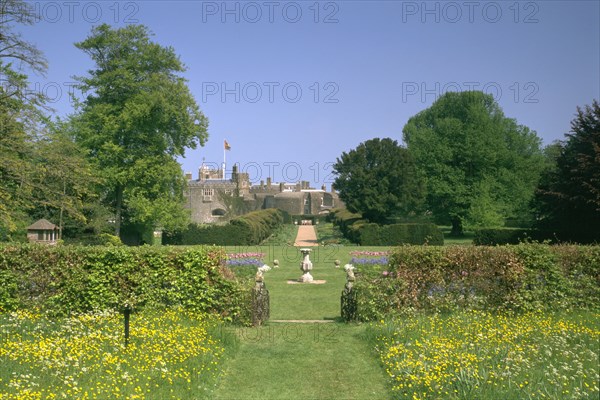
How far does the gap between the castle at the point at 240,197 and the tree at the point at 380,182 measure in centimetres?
1629

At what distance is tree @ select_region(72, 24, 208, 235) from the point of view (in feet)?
93.8

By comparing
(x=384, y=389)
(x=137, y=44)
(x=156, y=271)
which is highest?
(x=137, y=44)

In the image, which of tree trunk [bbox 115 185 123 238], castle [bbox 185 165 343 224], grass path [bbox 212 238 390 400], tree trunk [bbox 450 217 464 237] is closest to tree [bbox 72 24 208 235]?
tree trunk [bbox 115 185 123 238]

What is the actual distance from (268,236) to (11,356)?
38.5 m

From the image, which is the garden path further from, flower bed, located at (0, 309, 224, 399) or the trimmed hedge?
flower bed, located at (0, 309, 224, 399)

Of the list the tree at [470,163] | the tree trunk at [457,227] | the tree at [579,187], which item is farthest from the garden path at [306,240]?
the tree at [579,187]

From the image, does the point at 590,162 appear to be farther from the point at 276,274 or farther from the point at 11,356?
the point at 11,356

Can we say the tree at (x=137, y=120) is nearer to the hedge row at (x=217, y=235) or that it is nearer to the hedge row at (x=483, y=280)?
the hedge row at (x=217, y=235)

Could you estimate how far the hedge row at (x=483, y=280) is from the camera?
11.9 m

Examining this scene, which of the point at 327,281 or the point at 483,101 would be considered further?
the point at 483,101

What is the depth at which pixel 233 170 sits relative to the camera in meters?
77.6

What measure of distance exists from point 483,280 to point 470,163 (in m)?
33.5

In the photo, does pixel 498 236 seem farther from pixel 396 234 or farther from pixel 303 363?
pixel 303 363

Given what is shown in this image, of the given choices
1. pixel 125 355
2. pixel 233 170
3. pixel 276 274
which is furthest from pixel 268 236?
pixel 125 355
